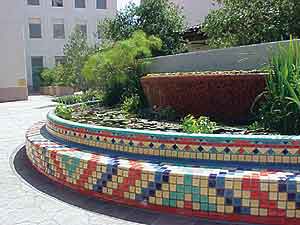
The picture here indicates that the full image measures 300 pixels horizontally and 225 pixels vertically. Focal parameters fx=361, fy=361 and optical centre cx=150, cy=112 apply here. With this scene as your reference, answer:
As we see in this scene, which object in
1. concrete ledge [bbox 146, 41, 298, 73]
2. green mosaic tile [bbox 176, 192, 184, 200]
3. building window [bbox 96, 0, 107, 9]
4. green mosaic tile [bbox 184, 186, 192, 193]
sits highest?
building window [bbox 96, 0, 107, 9]

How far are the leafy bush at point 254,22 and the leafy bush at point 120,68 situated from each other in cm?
217

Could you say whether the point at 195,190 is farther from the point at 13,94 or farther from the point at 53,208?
the point at 13,94

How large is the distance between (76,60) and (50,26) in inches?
572

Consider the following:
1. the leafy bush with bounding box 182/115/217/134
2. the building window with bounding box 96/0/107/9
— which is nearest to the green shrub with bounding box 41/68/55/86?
the building window with bounding box 96/0/107/9

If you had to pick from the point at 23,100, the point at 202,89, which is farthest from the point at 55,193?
the point at 23,100

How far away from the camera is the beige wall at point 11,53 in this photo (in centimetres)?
2222

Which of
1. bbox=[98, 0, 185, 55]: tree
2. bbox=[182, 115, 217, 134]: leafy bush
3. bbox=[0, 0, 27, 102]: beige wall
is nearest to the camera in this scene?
bbox=[182, 115, 217, 134]: leafy bush

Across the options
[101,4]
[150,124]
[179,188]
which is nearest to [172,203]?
[179,188]

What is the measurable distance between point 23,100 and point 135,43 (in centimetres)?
1508

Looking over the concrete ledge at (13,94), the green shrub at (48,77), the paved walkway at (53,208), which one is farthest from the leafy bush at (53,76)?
the paved walkway at (53,208)

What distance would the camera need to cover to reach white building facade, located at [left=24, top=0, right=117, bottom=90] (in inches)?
1298

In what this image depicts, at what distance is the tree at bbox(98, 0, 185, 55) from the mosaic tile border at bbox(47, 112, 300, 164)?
8136 mm

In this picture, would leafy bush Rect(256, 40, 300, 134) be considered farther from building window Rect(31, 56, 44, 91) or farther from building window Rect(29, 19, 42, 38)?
building window Rect(29, 19, 42, 38)

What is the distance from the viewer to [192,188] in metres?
3.60
